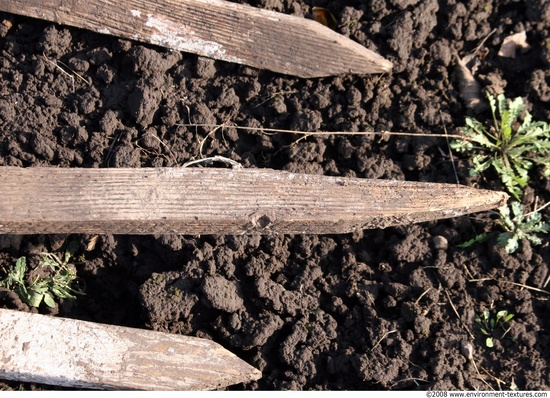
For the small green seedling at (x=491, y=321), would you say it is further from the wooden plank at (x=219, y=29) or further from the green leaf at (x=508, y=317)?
the wooden plank at (x=219, y=29)

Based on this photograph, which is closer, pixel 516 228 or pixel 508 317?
pixel 508 317

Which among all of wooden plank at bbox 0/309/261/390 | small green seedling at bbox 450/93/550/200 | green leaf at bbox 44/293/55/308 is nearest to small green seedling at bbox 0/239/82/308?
green leaf at bbox 44/293/55/308

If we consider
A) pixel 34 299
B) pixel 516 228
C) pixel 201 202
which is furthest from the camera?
pixel 516 228

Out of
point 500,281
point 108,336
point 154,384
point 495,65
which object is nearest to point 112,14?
point 108,336

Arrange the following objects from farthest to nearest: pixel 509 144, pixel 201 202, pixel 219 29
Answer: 1. pixel 509 144
2. pixel 219 29
3. pixel 201 202

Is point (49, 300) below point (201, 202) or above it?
below

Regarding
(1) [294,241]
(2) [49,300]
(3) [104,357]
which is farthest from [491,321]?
(2) [49,300]

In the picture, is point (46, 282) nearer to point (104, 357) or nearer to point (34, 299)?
point (34, 299)
